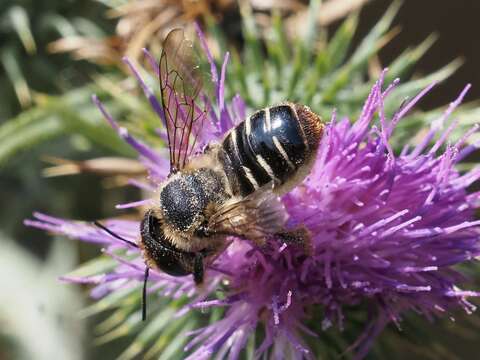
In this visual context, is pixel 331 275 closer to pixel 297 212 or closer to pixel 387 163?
pixel 297 212

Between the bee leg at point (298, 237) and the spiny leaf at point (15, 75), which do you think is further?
the spiny leaf at point (15, 75)

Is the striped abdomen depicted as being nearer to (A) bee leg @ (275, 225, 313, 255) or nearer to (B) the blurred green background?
(A) bee leg @ (275, 225, 313, 255)

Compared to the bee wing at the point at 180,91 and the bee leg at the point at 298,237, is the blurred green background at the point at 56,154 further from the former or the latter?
the bee leg at the point at 298,237

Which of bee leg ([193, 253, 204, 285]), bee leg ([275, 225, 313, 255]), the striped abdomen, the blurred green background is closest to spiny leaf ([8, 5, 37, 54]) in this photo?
the blurred green background

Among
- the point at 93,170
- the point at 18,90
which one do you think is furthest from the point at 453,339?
the point at 18,90

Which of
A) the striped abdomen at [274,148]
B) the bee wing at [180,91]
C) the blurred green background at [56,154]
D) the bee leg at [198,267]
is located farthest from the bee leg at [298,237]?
the blurred green background at [56,154]

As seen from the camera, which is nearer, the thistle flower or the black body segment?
the black body segment
